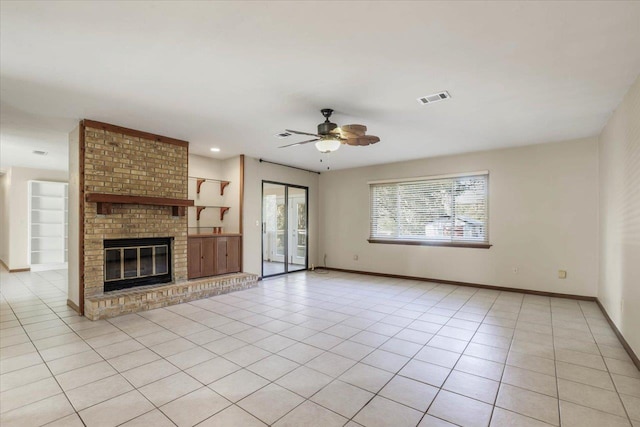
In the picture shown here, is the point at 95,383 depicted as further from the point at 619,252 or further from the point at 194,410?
the point at 619,252

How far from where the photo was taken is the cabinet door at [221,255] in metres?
5.89

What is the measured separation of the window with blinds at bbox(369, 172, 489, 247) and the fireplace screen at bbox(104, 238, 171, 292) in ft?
14.7

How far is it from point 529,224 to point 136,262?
6673 mm

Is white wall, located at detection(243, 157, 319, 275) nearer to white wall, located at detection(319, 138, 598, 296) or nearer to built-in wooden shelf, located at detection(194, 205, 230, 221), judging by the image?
built-in wooden shelf, located at detection(194, 205, 230, 221)

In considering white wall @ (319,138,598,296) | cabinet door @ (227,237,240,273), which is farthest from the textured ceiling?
cabinet door @ (227,237,240,273)

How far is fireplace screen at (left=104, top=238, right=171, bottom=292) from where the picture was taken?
14.7ft

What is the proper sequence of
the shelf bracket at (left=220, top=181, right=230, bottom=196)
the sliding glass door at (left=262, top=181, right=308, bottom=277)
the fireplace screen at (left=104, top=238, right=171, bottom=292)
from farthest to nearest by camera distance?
the sliding glass door at (left=262, top=181, right=308, bottom=277) < the shelf bracket at (left=220, top=181, right=230, bottom=196) < the fireplace screen at (left=104, top=238, right=171, bottom=292)

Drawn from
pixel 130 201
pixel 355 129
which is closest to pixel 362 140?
pixel 355 129

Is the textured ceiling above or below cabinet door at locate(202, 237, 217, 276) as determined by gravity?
above

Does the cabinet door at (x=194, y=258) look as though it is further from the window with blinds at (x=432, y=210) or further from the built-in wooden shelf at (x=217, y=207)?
the window with blinds at (x=432, y=210)

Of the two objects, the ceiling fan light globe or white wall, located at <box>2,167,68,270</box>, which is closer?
the ceiling fan light globe

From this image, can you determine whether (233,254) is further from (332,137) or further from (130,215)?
(332,137)

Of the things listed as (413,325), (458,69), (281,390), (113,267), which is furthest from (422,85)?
(113,267)

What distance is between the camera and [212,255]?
5.81 m
